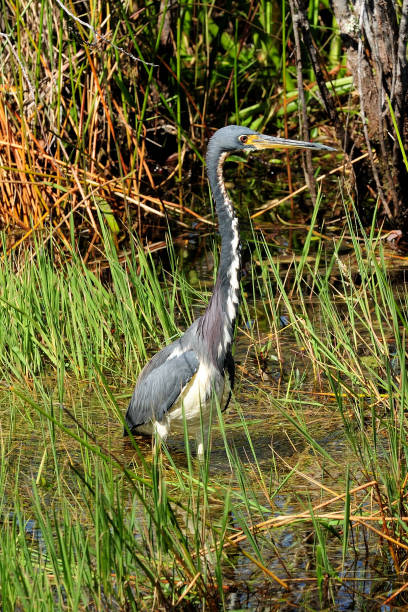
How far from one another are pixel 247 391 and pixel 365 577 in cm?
180

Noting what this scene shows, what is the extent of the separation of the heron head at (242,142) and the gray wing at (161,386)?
3.12ft

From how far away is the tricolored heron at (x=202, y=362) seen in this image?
3.93 metres

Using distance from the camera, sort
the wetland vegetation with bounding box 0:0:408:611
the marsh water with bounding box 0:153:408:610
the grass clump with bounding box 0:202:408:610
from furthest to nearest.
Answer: the marsh water with bounding box 0:153:408:610, the wetland vegetation with bounding box 0:0:408:611, the grass clump with bounding box 0:202:408:610

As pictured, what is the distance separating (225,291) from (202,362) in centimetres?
33

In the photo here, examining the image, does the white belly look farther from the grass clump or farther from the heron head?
the heron head

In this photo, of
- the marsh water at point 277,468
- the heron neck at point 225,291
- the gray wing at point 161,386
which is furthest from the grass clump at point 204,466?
the heron neck at point 225,291

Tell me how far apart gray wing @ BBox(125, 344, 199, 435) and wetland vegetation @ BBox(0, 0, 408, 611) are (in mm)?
194

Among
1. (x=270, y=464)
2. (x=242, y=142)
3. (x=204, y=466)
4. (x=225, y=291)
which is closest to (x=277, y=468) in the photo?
(x=270, y=464)

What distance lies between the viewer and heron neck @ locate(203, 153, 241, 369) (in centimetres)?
397

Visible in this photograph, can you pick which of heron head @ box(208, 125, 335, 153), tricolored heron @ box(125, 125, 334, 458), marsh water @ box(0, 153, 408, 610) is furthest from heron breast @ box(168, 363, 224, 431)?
heron head @ box(208, 125, 335, 153)

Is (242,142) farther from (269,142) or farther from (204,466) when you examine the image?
(204,466)

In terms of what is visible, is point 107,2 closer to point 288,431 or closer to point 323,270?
point 323,270

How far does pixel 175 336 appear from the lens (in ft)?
15.4

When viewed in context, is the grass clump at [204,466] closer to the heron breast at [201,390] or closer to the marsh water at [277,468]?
the marsh water at [277,468]
